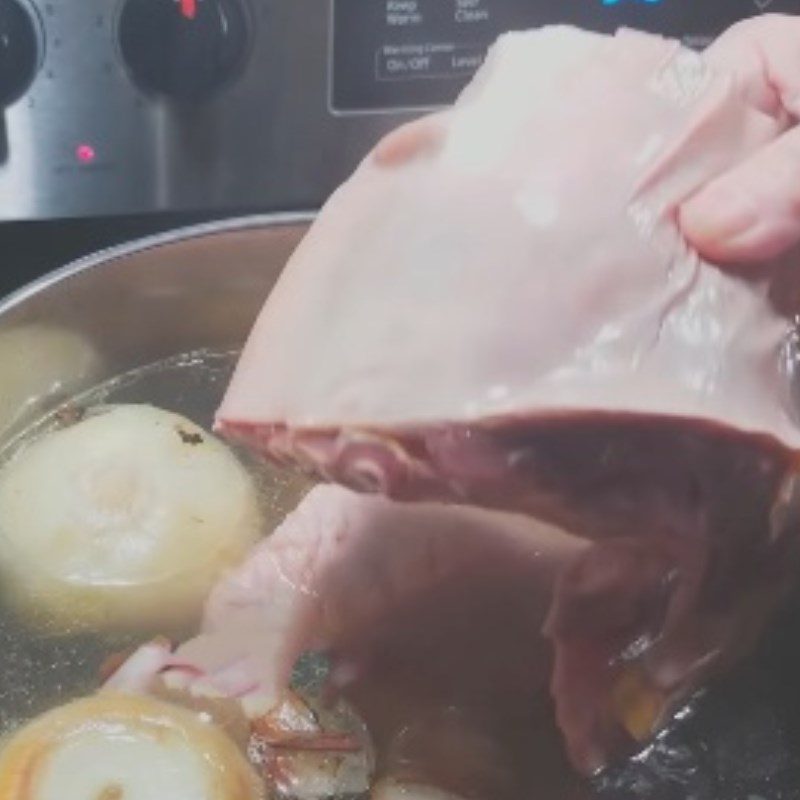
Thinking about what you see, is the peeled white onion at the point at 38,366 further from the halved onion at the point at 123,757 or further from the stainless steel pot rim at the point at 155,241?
the halved onion at the point at 123,757

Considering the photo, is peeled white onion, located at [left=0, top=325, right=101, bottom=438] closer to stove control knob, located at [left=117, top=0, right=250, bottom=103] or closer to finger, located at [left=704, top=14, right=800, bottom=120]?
stove control knob, located at [left=117, top=0, right=250, bottom=103]

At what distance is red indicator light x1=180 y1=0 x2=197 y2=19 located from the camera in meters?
0.93

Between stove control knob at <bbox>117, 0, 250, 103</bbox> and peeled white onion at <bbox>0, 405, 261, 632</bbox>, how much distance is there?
7.1 inches

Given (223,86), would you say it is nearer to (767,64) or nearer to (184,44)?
(184,44)

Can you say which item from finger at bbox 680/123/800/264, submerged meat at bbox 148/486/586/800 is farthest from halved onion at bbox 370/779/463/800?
finger at bbox 680/123/800/264

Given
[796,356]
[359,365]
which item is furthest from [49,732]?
[796,356]

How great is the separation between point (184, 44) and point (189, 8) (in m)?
0.02

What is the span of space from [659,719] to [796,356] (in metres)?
0.20

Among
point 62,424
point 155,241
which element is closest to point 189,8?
point 155,241

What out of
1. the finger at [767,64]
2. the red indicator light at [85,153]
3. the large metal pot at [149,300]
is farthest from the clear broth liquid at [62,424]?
the finger at [767,64]

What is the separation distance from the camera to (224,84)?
3.15ft

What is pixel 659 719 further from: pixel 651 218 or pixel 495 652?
pixel 651 218

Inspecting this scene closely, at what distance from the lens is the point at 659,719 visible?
0.79 m

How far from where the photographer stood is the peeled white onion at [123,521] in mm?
892
